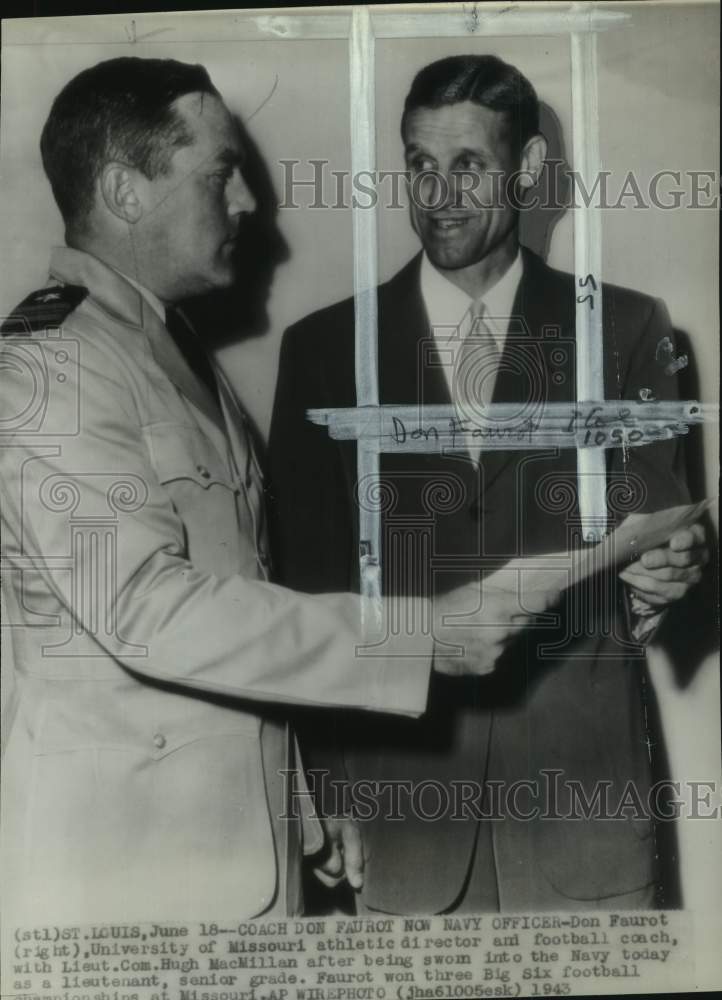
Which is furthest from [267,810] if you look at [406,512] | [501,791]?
[406,512]

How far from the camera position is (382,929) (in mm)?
3500

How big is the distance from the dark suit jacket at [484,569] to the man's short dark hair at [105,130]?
23.4 inches

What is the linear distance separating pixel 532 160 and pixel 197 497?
1.23 m

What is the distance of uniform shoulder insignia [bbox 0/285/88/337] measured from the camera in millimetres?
3529

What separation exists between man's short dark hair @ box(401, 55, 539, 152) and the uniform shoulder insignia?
0.94 metres

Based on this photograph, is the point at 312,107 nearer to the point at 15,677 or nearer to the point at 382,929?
the point at 15,677

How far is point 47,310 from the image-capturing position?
3533mm

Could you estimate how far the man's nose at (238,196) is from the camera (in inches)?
141

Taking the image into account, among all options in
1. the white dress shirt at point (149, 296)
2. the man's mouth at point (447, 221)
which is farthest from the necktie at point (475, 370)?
the white dress shirt at point (149, 296)

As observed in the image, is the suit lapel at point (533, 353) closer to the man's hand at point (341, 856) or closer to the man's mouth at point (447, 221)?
the man's mouth at point (447, 221)

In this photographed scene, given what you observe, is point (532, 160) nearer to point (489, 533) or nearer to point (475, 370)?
point (475, 370)

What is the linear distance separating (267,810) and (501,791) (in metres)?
0.59

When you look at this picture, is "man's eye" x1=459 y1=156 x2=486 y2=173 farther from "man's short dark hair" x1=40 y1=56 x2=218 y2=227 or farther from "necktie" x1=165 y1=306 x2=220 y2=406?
"necktie" x1=165 y1=306 x2=220 y2=406

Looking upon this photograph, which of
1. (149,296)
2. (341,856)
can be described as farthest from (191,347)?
(341,856)
